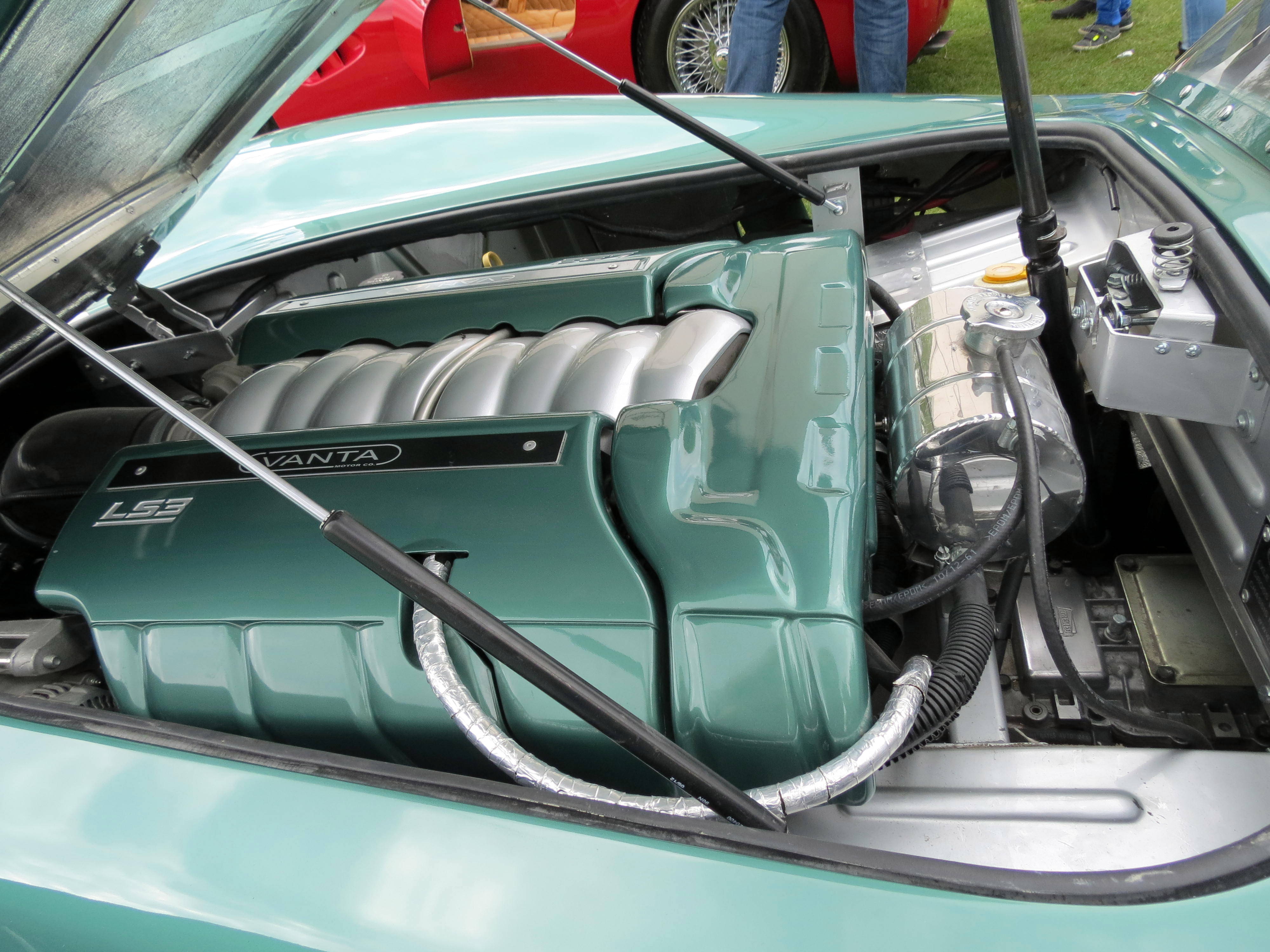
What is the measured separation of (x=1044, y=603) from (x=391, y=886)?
0.60 metres

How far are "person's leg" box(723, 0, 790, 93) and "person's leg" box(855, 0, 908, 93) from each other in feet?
0.86

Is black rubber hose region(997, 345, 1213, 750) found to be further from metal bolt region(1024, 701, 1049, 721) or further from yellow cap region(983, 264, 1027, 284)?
yellow cap region(983, 264, 1027, 284)

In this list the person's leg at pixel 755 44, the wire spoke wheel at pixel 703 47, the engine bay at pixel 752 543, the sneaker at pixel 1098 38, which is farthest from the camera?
the sneaker at pixel 1098 38

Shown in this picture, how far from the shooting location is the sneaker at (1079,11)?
13.6 ft

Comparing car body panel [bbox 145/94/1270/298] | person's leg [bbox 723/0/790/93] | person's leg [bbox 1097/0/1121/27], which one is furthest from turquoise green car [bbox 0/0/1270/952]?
person's leg [bbox 1097/0/1121/27]

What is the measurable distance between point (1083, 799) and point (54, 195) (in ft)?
3.88

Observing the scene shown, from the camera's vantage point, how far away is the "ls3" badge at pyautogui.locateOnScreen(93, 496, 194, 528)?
998 mm

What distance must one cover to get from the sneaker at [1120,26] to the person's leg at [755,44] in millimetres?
1960

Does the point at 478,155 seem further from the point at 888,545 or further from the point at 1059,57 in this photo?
the point at 1059,57

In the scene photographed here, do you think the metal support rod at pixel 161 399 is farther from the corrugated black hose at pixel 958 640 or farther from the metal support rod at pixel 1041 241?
the metal support rod at pixel 1041 241

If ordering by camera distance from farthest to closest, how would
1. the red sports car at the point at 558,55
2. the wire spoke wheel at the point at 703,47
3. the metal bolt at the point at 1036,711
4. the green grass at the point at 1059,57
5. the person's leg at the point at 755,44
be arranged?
the green grass at the point at 1059,57 → the wire spoke wheel at the point at 703,47 → the red sports car at the point at 558,55 → the person's leg at the point at 755,44 → the metal bolt at the point at 1036,711

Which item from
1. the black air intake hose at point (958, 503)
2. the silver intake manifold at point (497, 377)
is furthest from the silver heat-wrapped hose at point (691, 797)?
the silver intake manifold at point (497, 377)

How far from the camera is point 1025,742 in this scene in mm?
912

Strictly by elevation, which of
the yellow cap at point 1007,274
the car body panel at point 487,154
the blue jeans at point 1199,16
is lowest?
the yellow cap at point 1007,274
